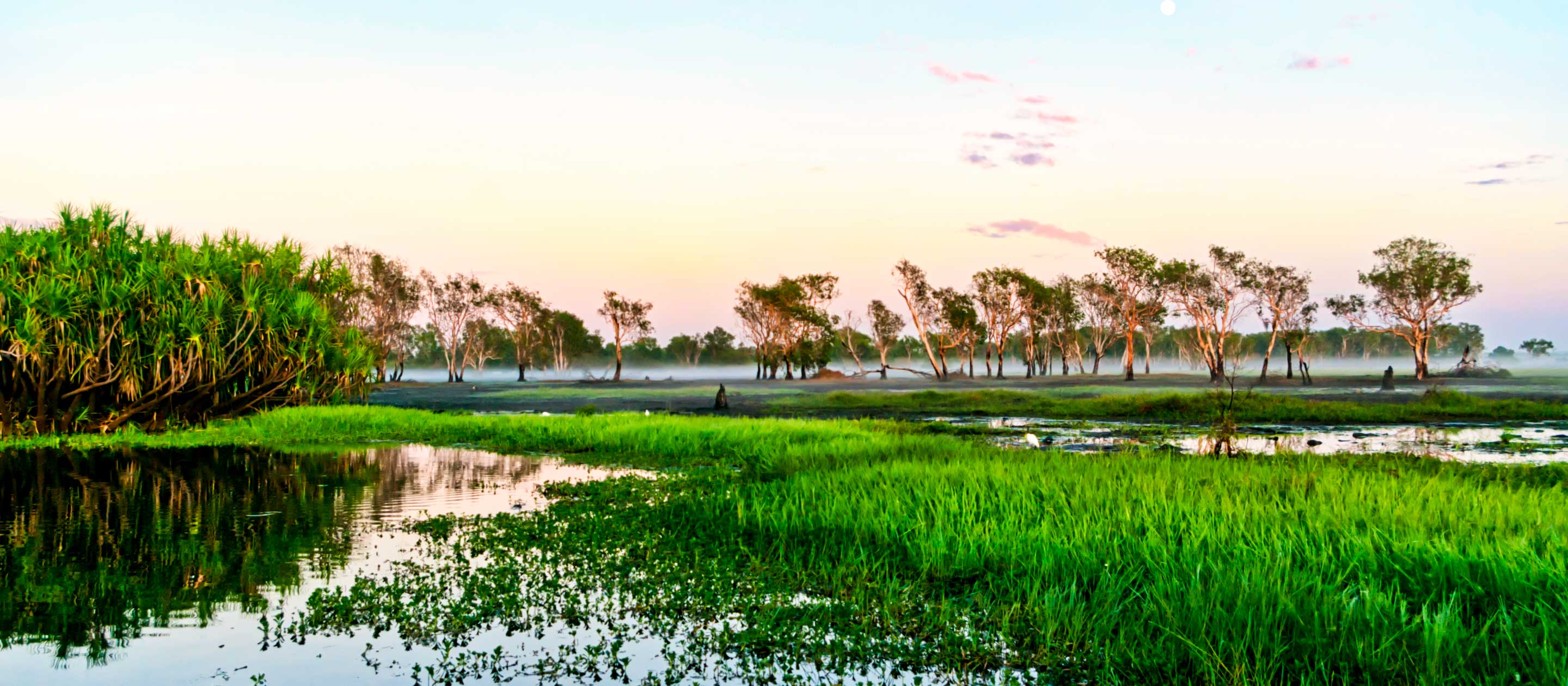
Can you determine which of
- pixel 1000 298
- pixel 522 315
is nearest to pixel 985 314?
pixel 1000 298

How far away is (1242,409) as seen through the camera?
1436 inches

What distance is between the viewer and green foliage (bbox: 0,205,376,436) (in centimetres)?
2578

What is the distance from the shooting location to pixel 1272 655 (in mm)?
6043

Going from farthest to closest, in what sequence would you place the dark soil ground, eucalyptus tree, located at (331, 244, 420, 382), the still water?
eucalyptus tree, located at (331, 244, 420, 382) < the dark soil ground < the still water

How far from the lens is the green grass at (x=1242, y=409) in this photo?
3394 cm

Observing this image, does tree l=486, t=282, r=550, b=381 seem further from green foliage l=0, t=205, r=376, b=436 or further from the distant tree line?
green foliage l=0, t=205, r=376, b=436

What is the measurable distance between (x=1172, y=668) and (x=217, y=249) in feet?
106

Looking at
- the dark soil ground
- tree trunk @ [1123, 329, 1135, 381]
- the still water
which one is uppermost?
tree trunk @ [1123, 329, 1135, 381]

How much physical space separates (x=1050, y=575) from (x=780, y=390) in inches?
2489

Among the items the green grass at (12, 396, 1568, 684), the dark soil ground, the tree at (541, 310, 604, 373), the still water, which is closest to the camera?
the green grass at (12, 396, 1568, 684)

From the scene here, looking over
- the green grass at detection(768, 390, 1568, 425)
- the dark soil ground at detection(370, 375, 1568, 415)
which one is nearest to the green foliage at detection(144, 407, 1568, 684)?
the green grass at detection(768, 390, 1568, 425)

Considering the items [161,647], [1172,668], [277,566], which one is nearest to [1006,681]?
[1172,668]

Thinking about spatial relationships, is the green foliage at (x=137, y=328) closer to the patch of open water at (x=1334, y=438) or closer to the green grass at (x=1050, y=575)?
the green grass at (x=1050, y=575)

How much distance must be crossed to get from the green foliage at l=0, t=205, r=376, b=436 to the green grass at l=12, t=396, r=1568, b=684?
20.2 meters
